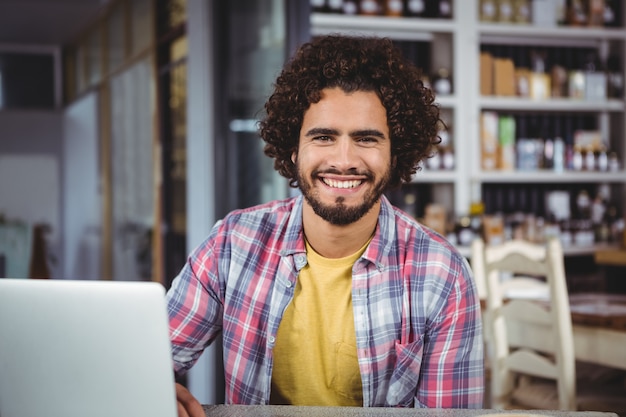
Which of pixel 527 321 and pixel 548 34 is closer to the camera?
pixel 527 321

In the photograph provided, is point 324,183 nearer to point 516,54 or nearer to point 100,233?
point 516,54

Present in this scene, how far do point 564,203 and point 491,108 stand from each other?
2.39 feet

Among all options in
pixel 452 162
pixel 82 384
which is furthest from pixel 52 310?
pixel 452 162

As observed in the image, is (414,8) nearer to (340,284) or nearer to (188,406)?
(340,284)

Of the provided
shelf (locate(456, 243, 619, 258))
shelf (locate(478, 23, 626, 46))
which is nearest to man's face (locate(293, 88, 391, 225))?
shelf (locate(456, 243, 619, 258))

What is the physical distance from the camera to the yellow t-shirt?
1.42 m

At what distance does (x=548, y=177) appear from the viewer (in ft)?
14.0

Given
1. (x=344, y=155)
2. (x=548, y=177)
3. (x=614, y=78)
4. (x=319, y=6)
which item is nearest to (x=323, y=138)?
(x=344, y=155)

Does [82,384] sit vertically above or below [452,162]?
below

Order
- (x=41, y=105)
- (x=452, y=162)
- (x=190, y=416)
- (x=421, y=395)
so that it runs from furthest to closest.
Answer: (x=41, y=105)
(x=452, y=162)
(x=421, y=395)
(x=190, y=416)

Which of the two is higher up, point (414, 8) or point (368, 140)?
point (414, 8)

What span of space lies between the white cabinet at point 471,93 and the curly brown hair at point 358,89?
238 centimetres

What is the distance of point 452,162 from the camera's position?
4.15 metres

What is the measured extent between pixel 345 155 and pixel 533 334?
1428 millimetres
